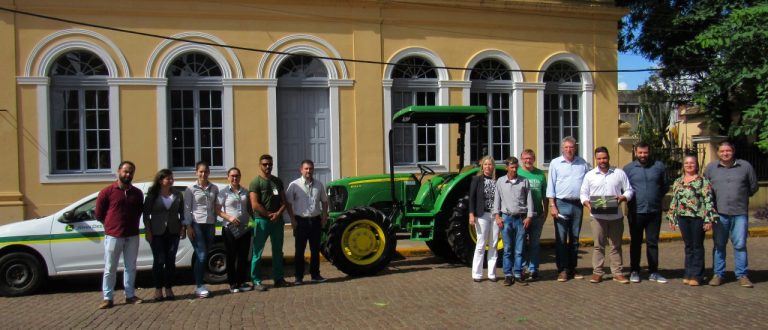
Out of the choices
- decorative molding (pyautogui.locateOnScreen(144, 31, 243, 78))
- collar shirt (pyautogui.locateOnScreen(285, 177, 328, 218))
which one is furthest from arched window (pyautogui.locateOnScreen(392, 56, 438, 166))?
collar shirt (pyautogui.locateOnScreen(285, 177, 328, 218))

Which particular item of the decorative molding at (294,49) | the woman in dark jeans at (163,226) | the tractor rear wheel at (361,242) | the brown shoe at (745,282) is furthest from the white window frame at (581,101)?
the woman in dark jeans at (163,226)

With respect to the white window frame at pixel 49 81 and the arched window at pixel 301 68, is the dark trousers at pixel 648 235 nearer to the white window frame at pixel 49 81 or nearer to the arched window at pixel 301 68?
the arched window at pixel 301 68

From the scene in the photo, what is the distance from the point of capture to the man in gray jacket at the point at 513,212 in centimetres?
809

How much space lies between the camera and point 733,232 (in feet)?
25.7

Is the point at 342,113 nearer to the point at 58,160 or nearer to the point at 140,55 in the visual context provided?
the point at 140,55

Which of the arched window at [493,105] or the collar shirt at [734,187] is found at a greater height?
the arched window at [493,105]

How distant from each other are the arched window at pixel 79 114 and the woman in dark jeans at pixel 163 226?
20.6 feet

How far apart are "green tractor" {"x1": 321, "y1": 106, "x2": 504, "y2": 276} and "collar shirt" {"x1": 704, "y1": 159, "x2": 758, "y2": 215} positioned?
9.41 feet

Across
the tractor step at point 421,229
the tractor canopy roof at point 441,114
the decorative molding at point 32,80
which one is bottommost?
the tractor step at point 421,229

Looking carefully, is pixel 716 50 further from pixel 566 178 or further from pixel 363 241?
pixel 363 241

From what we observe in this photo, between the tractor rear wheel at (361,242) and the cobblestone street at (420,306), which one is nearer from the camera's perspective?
the cobblestone street at (420,306)

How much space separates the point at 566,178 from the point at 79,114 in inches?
388

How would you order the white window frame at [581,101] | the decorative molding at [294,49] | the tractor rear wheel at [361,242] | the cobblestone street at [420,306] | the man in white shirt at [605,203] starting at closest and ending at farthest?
the cobblestone street at [420,306]
the man in white shirt at [605,203]
the tractor rear wheel at [361,242]
the decorative molding at [294,49]
the white window frame at [581,101]

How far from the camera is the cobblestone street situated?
632cm
